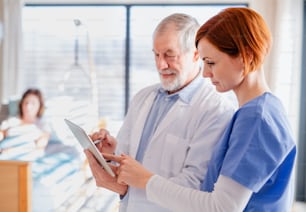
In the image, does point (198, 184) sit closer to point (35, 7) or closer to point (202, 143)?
point (202, 143)

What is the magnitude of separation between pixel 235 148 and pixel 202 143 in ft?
1.00

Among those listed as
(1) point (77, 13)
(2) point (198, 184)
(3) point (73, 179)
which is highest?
(1) point (77, 13)

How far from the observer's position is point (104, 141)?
1460 millimetres

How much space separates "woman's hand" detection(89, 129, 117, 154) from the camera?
1432mm

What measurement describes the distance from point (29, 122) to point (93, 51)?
2.45ft

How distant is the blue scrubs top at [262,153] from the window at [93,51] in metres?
2.04

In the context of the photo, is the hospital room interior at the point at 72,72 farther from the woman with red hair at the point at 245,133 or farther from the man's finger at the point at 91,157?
the woman with red hair at the point at 245,133

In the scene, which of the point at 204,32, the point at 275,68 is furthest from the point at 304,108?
the point at 204,32

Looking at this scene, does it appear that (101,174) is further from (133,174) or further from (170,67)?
(170,67)

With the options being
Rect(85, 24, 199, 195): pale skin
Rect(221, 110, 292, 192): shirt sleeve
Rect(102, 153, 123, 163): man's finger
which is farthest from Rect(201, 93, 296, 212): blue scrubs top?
Rect(85, 24, 199, 195): pale skin

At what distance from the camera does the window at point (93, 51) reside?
2.86m

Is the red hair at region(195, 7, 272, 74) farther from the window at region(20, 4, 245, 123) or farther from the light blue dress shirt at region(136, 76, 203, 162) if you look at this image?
the window at region(20, 4, 245, 123)

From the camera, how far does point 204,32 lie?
0.89m

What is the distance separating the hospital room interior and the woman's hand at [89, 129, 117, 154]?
4.69ft
